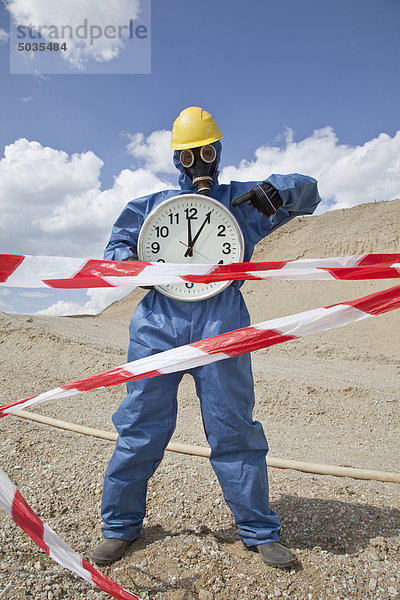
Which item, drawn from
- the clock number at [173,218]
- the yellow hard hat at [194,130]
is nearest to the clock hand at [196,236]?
the clock number at [173,218]

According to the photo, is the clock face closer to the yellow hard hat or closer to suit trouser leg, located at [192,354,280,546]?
the yellow hard hat

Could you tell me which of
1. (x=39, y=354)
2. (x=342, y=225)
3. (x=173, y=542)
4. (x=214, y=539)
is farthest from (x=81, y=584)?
(x=342, y=225)

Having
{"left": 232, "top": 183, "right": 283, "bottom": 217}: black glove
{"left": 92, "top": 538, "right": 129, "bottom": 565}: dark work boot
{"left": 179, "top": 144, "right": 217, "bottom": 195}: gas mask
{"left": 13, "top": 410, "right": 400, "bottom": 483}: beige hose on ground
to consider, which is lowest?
{"left": 13, "top": 410, "right": 400, "bottom": 483}: beige hose on ground

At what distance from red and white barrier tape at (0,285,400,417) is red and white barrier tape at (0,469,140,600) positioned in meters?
0.37

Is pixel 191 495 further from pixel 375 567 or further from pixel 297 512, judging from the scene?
pixel 375 567

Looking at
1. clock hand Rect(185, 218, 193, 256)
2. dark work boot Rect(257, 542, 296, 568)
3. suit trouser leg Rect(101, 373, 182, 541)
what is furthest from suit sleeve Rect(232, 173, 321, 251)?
dark work boot Rect(257, 542, 296, 568)

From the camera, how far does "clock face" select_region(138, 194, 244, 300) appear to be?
8.23 ft

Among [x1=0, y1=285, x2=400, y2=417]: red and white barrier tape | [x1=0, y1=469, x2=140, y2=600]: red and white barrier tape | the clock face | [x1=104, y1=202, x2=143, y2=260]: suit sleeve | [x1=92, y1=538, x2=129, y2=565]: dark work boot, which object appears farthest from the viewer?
[x1=104, y1=202, x2=143, y2=260]: suit sleeve

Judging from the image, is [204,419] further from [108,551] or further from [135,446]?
[108,551]

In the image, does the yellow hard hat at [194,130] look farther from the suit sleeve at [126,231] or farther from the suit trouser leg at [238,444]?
the suit trouser leg at [238,444]

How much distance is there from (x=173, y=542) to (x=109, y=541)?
35 centimetres

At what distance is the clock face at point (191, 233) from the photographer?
2510 millimetres

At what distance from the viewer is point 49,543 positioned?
2.01m

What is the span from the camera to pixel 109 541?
8.02 feet
